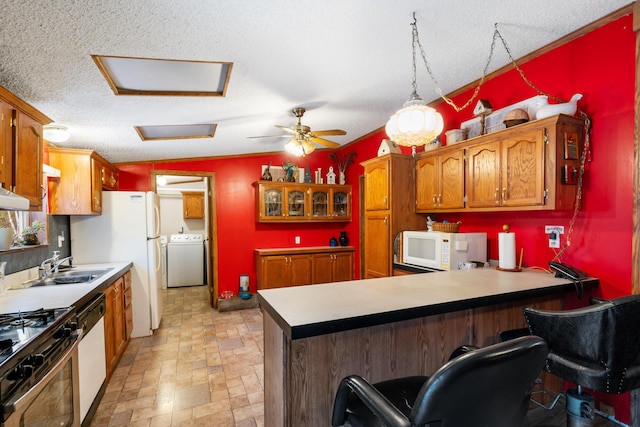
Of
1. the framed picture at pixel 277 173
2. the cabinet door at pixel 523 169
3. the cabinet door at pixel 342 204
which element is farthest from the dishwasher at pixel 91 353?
the cabinet door at pixel 342 204

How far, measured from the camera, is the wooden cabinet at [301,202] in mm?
5188

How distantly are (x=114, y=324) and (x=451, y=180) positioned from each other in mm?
3448

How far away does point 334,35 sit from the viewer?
2.08 metres

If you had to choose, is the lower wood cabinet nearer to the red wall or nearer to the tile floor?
the tile floor

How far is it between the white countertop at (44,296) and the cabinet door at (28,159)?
1.97 ft

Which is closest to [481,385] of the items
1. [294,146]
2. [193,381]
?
[193,381]

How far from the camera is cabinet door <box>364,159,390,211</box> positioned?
362 cm

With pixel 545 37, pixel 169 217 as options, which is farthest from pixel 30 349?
pixel 169 217

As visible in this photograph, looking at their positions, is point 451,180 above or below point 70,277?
above

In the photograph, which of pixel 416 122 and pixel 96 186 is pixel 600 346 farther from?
pixel 96 186

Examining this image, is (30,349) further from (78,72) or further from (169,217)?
(169,217)

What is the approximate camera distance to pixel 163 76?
230 centimetres

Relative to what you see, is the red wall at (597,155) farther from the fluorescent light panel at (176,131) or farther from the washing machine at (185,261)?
the washing machine at (185,261)

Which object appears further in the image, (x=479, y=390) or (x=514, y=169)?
(x=514, y=169)
